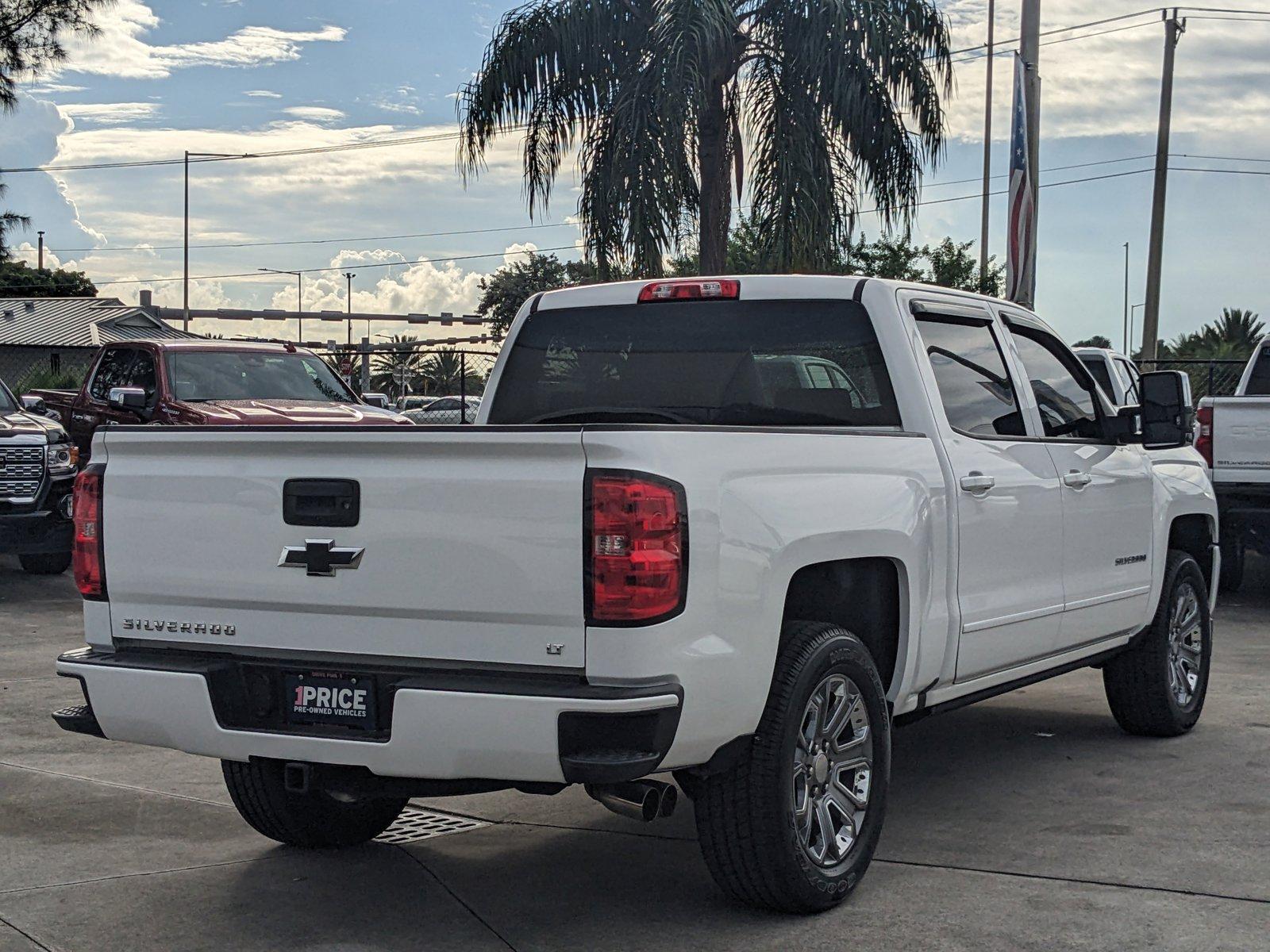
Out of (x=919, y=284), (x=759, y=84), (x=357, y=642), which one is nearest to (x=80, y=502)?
(x=357, y=642)

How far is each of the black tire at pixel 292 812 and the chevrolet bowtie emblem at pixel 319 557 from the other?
49.0 inches

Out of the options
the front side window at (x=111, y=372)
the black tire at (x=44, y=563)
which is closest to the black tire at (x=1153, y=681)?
the black tire at (x=44, y=563)

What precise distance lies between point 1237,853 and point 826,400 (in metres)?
2.09

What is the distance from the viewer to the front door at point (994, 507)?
18.7 feet

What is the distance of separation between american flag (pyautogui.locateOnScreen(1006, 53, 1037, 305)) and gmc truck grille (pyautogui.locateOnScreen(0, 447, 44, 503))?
29.0 feet

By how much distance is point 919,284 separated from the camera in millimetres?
6203

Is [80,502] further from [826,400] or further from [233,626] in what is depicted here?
[826,400]

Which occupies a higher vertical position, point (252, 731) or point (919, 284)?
point (919, 284)

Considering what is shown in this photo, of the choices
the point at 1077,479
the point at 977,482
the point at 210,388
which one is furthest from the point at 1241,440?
the point at 210,388

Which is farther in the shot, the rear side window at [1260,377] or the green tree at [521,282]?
the green tree at [521,282]

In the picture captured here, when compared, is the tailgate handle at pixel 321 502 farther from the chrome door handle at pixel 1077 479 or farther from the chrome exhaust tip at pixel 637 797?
the chrome door handle at pixel 1077 479

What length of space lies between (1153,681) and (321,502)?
437cm

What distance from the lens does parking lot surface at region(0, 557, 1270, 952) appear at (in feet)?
15.6

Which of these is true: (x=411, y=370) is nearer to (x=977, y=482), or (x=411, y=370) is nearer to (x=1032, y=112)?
(x=1032, y=112)
